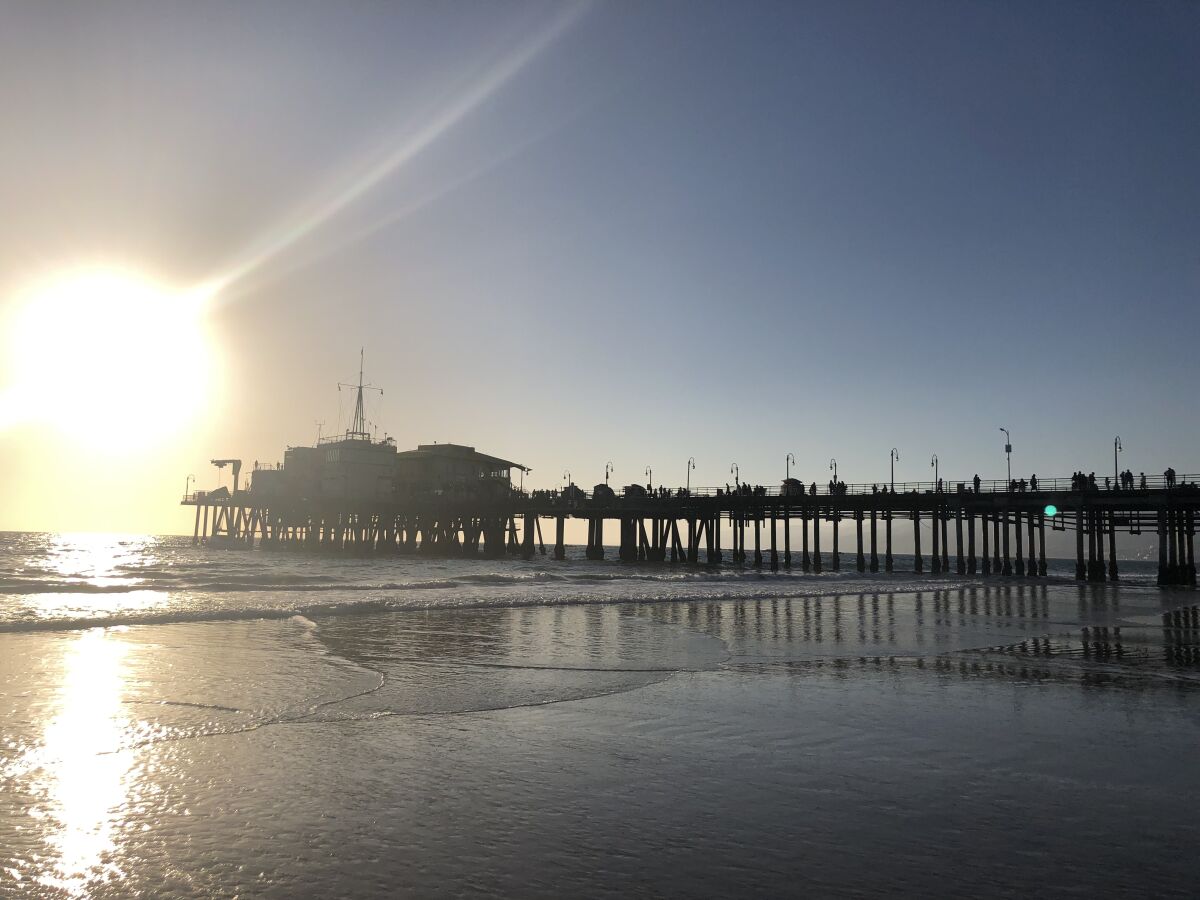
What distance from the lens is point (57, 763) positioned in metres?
6.66

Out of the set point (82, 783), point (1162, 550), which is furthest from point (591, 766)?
point (1162, 550)

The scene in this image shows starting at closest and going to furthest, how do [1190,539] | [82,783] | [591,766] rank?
1. [82,783]
2. [591,766]
3. [1190,539]

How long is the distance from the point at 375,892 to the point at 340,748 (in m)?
3.39

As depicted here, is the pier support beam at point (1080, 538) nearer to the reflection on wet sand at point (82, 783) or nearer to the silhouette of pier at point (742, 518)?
the silhouette of pier at point (742, 518)

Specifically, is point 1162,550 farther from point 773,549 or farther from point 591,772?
point 591,772

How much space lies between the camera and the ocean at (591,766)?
446 cm

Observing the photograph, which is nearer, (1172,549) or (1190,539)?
(1172,549)

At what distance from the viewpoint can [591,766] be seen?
6.65m

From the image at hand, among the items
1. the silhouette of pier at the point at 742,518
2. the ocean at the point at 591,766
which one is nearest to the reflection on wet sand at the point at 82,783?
the ocean at the point at 591,766

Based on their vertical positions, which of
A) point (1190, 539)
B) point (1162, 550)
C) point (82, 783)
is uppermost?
point (1190, 539)

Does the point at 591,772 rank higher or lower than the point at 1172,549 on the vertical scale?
lower

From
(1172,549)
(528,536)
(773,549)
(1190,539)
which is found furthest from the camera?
(528,536)

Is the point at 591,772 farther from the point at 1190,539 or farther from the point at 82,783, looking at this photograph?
the point at 1190,539

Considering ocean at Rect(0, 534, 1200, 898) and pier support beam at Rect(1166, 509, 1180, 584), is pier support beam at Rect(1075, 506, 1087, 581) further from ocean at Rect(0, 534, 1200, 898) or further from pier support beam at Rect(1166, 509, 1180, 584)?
ocean at Rect(0, 534, 1200, 898)
